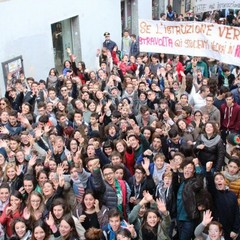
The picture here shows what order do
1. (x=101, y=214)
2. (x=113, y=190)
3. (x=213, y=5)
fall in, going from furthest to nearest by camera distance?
1. (x=213, y=5)
2. (x=113, y=190)
3. (x=101, y=214)

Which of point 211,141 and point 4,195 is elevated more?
point 211,141

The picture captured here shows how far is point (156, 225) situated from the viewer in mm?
5355

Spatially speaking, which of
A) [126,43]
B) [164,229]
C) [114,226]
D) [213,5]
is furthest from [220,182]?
[126,43]

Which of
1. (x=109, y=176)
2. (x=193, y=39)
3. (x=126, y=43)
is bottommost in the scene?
(x=126, y=43)

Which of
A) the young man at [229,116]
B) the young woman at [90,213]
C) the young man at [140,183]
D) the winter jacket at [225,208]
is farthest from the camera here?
the young man at [229,116]

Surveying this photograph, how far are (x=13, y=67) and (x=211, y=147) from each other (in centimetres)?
643

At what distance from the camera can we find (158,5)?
2161 cm

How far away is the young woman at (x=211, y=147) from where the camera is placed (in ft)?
22.5

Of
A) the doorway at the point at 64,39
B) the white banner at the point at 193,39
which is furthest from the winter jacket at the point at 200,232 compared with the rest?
the doorway at the point at 64,39

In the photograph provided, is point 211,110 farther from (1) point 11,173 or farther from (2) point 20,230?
(2) point 20,230

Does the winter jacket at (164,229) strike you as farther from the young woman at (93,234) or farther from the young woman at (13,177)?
the young woman at (13,177)

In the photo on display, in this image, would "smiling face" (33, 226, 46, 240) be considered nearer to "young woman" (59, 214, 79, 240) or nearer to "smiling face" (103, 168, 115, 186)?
"young woman" (59, 214, 79, 240)

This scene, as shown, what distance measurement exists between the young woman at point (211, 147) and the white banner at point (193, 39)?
8.96ft

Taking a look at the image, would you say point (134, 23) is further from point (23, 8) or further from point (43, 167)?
point (43, 167)
